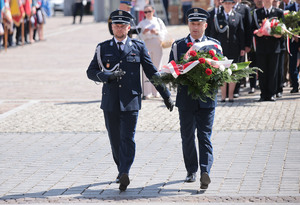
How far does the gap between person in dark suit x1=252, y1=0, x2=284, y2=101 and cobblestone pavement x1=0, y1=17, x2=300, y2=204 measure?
1.06ft

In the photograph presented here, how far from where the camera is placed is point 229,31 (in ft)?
43.3

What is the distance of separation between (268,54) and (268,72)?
1.20ft

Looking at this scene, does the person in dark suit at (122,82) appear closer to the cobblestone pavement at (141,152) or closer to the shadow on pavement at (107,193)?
the shadow on pavement at (107,193)

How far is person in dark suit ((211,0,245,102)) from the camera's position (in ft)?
43.0

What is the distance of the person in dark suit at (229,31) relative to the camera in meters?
13.1

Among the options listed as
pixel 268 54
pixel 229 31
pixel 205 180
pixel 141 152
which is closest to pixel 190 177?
pixel 205 180

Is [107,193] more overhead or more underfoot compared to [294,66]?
more underfoot

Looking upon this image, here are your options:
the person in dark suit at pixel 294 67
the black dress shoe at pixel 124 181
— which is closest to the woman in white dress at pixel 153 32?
the person in dark suit at pixel 294 67

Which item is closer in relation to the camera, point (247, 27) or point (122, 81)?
point (122, 81)

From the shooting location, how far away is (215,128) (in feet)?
35.7

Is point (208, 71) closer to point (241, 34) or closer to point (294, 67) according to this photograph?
point (241, 34)

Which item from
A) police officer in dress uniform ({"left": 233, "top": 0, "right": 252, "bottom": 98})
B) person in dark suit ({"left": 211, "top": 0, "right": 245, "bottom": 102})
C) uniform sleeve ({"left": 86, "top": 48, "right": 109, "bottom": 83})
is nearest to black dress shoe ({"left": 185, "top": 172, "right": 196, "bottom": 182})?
uniform sleeve ({"left": 86, "top": 48, "right": 109, "bottom": 83})

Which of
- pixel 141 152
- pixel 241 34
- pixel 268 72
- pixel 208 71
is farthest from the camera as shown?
pixel 268 72

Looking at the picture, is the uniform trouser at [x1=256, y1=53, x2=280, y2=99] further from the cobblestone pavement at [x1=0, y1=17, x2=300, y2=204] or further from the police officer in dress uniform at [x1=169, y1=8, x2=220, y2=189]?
the police officer in dress uniform at [x1=169, y1=8, x2=220, y2=189]
